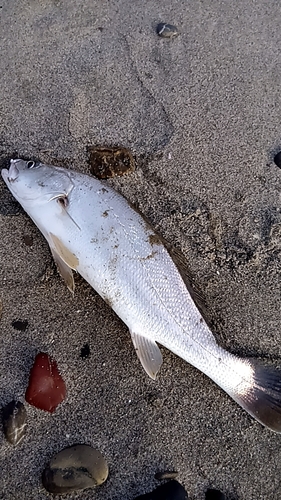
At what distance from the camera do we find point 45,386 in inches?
103

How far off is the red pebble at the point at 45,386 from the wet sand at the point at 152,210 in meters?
0.06

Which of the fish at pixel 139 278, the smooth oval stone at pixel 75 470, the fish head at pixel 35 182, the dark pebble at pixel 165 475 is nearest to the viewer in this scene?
the smooth oval stone at pixel 75 470

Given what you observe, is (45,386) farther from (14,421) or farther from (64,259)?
(64,259)

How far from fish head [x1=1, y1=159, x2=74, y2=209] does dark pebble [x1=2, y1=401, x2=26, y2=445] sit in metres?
1.28

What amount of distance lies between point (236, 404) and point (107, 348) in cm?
88

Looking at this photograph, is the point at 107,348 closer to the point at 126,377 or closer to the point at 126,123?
the point at 126,377

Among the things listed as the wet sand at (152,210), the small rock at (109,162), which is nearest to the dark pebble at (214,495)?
the wet sand at (152,210)

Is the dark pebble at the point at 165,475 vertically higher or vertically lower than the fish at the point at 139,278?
lower

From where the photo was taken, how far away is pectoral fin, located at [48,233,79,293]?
2.79m

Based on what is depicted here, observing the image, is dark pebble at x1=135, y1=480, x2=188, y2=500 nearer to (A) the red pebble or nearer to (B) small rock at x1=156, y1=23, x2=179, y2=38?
(A) the red pebble

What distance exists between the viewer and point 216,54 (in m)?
3.76

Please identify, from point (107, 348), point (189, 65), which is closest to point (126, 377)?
point (107, 348)

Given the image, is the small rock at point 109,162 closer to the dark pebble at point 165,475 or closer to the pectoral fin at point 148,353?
the pectoral fin at point 148,353

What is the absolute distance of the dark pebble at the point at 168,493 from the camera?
7.93 ft
